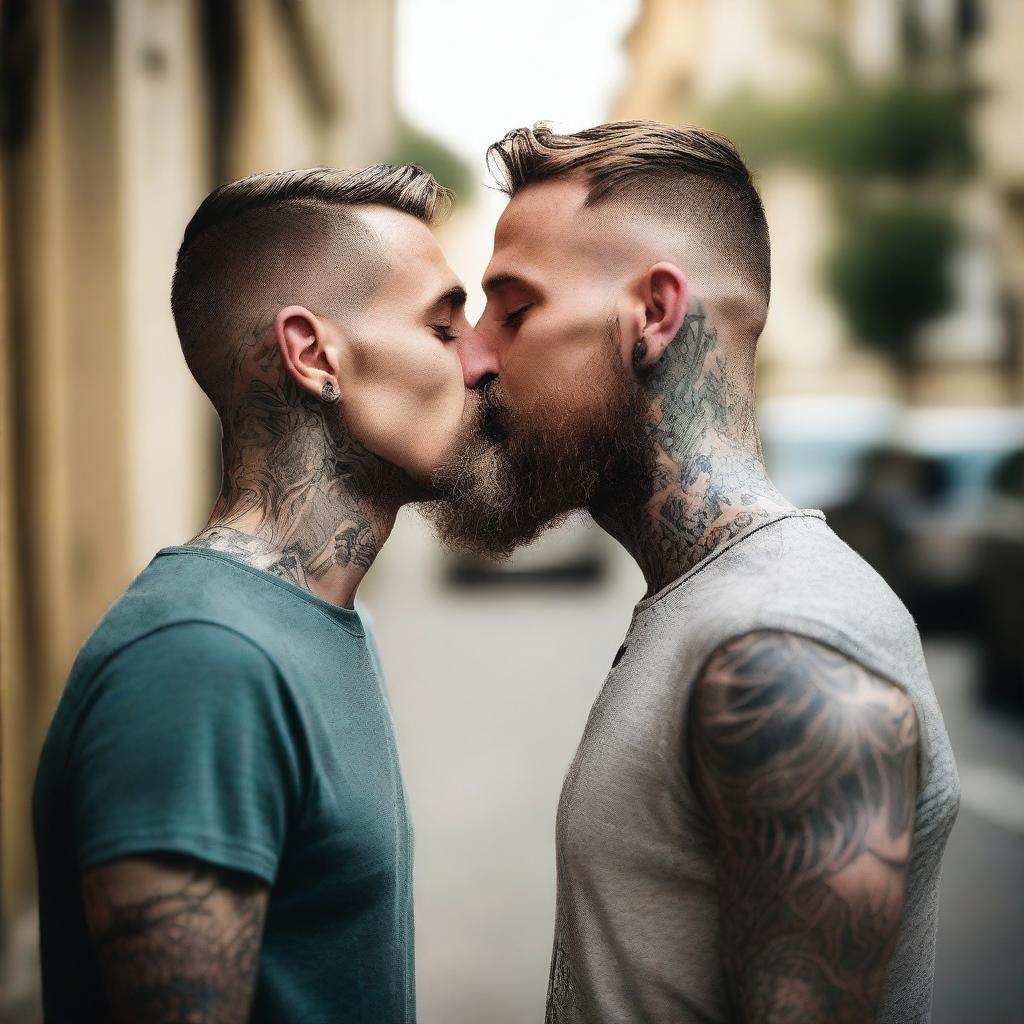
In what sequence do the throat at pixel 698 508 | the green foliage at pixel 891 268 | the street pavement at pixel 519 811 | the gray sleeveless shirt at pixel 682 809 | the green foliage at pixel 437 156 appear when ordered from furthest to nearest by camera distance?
the green foliage at pixel 437 156, the green foliage at pixel 891 268, the street pavement at pixel 519 811, the throat at pixel 698 508, the gray sleeveless shirt at pixel 682 809

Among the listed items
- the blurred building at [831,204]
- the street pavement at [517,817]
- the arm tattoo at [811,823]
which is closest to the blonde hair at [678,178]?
the arm tattoo at [811,823]

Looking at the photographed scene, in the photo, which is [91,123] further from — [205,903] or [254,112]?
[205,903]

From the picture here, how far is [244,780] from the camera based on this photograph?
5.69 feet

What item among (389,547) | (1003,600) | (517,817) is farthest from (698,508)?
(389,547)

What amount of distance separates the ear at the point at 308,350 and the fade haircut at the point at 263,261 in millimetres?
40

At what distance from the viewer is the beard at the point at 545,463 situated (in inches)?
91.0

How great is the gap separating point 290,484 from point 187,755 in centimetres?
71

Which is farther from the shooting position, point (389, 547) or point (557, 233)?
point (389, 547)

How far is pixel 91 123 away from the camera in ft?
16.4

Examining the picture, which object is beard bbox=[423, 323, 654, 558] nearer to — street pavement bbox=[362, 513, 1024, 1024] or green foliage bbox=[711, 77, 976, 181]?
street pavement bbox=[362, 513, 1024, 1024]

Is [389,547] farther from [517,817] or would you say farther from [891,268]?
[517,817]

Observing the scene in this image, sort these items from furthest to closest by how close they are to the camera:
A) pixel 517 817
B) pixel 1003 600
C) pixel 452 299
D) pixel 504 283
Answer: pixel 1003 600 < pixel 517 817 < pixel 452 299 < pixel 504 283

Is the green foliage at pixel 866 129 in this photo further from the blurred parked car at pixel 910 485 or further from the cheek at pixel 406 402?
the cheek at pixel 406 402

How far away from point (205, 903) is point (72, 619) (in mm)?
3637
